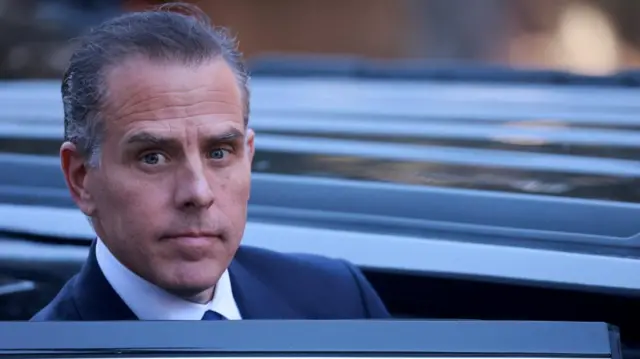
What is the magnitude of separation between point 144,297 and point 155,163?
251mm

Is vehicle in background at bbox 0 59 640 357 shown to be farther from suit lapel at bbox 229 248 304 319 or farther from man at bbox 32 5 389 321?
man at bbox 32 5 389 321

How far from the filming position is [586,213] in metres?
2.30

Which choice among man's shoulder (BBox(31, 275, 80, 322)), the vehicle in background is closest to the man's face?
man's shoulder (BBox(31, 275, 80, 322))

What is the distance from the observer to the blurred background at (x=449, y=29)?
15.1m

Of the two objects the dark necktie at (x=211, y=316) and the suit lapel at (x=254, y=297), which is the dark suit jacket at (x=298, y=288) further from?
the dark necktie at (x=211, y=316)

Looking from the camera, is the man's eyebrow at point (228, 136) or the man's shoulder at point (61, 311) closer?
the man's eyebrow at point (228, 136)

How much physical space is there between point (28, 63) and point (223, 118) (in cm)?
920

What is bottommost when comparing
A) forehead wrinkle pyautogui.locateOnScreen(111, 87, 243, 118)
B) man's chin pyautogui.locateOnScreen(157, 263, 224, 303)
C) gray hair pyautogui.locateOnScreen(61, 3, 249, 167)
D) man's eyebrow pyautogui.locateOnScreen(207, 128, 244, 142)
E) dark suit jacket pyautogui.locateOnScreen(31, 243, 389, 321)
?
man's chin pyautogui.locateOnScreen(157, 263, 224, 303)

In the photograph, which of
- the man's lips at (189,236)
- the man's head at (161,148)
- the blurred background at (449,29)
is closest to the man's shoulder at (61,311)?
the man's head at (161,148)

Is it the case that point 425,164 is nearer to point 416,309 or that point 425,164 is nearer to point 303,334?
point 416,309

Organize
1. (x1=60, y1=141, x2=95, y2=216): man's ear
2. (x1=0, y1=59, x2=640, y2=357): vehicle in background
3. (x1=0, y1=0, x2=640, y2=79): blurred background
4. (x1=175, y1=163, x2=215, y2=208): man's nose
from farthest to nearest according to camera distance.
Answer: (x1=0, y1=0, x2=640, y2=79): blurred background → (x1=0, y1=59, x2=640, y2=357): vehicle in background → (x1=60, y1=141, x2=95, y2=216): man's ear → (x1=175, y1=163, x2=215, y2=208): man's nose

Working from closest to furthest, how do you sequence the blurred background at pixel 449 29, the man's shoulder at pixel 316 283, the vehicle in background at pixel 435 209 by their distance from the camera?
the vehicle in background at pixel 435 209 → the man's shoulder at pixel 316 283 → the blurred background at pixel 449 29

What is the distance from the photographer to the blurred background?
1509 cm

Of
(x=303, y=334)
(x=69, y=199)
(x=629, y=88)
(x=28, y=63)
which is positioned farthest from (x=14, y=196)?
(x=28, y=63)
